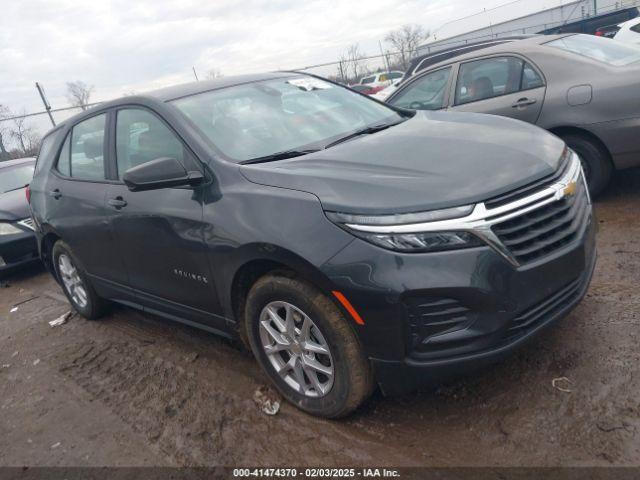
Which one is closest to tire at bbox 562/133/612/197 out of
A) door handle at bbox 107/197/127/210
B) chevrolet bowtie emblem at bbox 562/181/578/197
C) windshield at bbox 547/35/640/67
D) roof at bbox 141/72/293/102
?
windshield at bbox 547/35/640/67

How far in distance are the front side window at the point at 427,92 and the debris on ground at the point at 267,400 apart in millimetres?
3913

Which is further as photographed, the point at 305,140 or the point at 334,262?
the point at 305,140

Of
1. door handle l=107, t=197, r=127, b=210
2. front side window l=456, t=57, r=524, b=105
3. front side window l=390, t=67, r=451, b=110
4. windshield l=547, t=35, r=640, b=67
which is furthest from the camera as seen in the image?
front side window l=390, t=67, r=451, b=110

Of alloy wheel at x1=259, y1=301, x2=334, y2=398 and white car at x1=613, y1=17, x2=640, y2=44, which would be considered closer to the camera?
alloy wheel at x1=259, y1=301, x2=334, y2=398

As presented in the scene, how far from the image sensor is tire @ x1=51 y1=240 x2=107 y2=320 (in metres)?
4.37

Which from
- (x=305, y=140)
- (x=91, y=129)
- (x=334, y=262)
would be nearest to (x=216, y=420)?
(x=334, y=262)

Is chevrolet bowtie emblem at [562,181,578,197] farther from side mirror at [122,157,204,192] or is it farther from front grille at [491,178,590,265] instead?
side mirror at [122,157,204,192]

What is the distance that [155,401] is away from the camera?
3178mm

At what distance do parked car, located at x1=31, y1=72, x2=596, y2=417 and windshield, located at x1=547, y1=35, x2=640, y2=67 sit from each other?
2.35 meters

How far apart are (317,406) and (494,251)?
1.21m

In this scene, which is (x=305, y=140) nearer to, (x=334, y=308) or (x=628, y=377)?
(x=334, y=308)

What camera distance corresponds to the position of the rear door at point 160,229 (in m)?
2.91

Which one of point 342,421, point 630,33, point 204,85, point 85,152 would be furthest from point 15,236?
point 630,33

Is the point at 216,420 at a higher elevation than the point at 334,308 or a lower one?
lower
